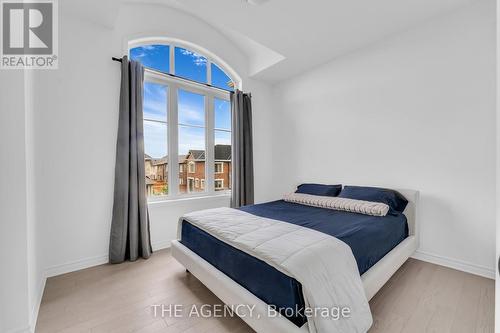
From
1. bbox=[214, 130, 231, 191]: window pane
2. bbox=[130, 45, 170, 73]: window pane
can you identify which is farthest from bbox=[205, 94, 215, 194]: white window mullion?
bbox=[130, 45, 170, 73]: window pane

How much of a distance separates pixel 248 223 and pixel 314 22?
2421mm

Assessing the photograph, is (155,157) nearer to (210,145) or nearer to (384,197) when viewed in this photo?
(210,145)

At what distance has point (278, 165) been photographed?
13.9 feet

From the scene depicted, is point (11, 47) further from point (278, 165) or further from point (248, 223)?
point (278, 165)

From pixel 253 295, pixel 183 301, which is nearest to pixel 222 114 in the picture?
pixel 183 301

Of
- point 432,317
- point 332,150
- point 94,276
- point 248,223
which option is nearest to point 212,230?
point 248,223

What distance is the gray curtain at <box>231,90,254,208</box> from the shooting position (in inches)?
142

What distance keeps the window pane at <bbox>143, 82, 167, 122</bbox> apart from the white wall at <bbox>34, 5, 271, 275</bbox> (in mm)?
400

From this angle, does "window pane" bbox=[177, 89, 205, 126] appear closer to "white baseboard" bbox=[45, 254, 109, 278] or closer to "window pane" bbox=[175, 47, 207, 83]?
"window pane" bbox=[175, 47, 207, 83]

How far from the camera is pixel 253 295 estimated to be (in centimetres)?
140

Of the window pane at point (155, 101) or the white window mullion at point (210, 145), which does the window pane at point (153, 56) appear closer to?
the window pane at point (155, 101)

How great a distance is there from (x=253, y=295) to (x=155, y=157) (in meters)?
2.30

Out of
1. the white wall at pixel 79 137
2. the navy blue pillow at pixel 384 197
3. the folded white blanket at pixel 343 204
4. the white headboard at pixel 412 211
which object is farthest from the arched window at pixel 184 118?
the white headboard at pixel 412 211

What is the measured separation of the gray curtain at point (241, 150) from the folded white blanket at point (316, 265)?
1853mm
